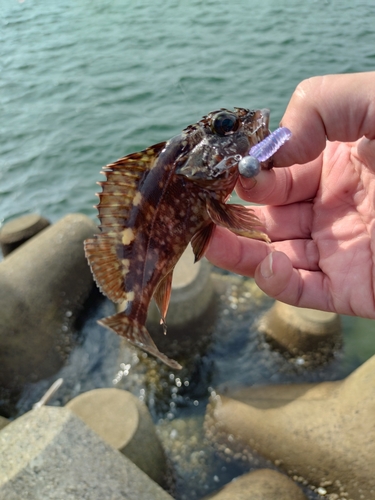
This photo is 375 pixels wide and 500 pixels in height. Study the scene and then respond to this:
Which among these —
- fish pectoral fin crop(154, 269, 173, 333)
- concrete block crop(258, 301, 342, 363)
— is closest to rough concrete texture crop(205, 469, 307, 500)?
concrete block crop(258, 301, 342, 363)

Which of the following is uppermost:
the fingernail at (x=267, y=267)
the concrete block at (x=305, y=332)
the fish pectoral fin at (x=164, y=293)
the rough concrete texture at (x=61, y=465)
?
the fingernail at (x=267, y=267)

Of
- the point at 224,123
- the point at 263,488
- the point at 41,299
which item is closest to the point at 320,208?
the point at 224,123

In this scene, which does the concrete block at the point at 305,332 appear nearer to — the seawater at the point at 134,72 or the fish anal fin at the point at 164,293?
the fish anal fin at the point at 164,293

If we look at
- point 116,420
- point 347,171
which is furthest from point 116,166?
point 116,420

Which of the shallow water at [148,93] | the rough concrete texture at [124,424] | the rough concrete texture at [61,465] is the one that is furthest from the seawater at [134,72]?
the rough concrete texture at [61,465]

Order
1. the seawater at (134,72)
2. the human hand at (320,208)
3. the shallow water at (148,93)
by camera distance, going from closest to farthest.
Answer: the human hand at (320,208) → the shallow water at (148,93) → the seawater at (134,72)

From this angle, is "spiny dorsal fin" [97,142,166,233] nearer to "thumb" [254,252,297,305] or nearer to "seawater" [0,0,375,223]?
"thumb" [254,252,297,305]

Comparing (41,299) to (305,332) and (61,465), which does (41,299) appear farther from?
(305,332)
